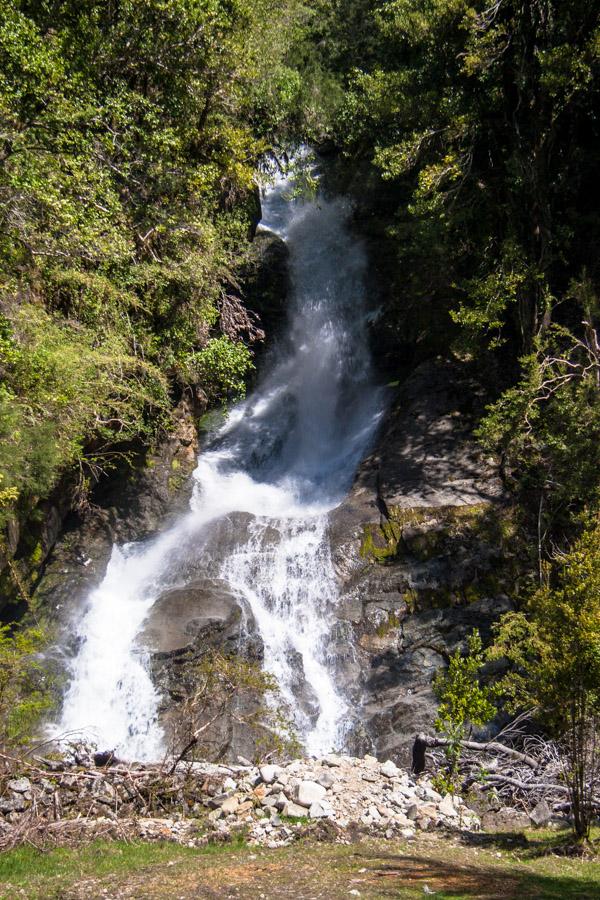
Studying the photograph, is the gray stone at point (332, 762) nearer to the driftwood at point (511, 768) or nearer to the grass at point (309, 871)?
the driftwood at point (511, 768)

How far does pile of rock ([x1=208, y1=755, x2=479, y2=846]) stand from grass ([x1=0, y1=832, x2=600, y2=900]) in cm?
51

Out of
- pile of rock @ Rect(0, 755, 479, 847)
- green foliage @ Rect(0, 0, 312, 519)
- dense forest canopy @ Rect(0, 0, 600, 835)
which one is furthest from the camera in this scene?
dense forest canopy @ Rect(0, 0, 600, 835)

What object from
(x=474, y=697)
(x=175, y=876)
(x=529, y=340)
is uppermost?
(x=529, y=340)

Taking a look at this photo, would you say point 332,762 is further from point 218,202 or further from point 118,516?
point 218,202

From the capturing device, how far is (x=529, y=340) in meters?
15.8

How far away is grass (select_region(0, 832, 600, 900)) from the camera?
18.2 feet

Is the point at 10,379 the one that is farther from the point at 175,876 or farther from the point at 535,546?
the point at 535,546

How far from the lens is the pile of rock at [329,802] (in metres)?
7.88

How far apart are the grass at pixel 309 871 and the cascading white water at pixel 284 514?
175 inches

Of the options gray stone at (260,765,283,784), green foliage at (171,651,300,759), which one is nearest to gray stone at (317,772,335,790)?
gray stone at (260,765,283,784)

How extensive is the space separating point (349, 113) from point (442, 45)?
5.34m

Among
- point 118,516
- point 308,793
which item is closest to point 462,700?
point 308,793

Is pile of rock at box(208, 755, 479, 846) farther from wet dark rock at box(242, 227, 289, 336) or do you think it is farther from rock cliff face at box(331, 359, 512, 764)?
wet dark rock at box(242, 227, 289, 336)

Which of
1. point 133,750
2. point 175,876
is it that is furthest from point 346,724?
point 175,876
